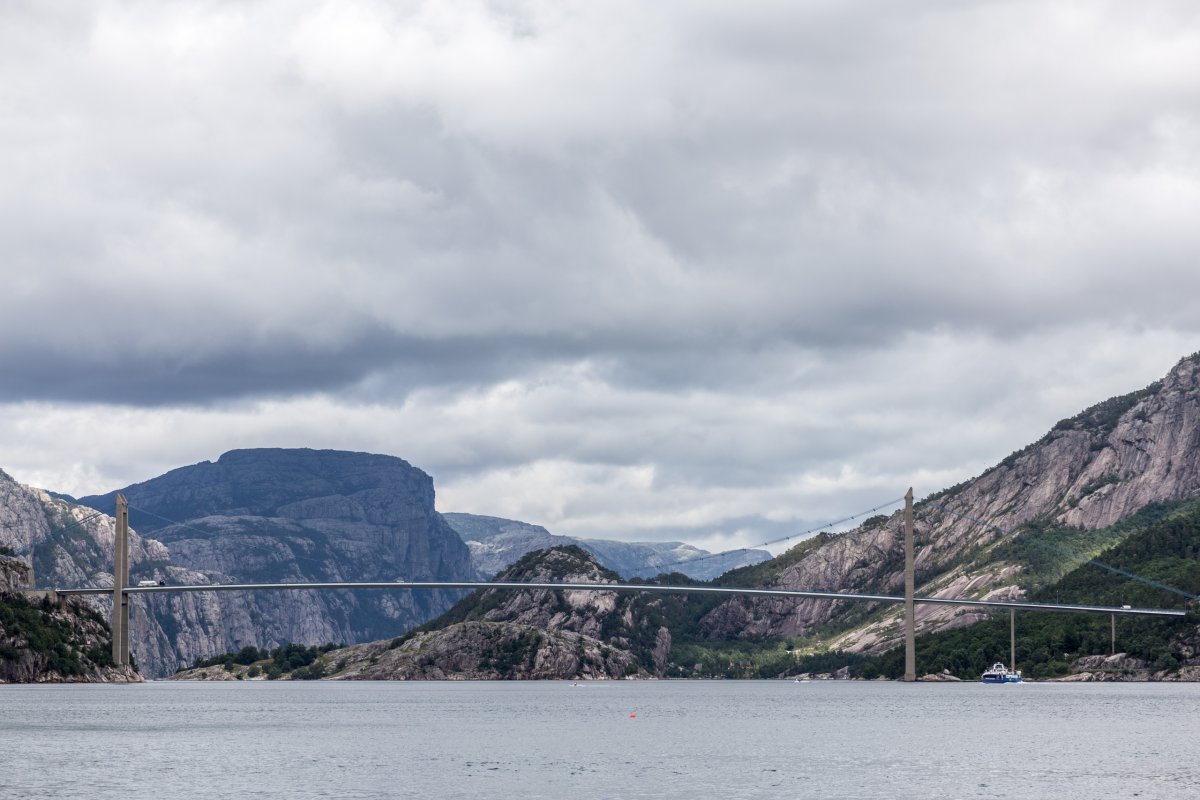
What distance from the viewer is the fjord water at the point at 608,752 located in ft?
241

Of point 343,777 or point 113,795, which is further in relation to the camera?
point 343,777

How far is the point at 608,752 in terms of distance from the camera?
97.2m

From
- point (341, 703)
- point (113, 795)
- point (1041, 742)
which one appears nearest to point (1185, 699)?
point (1041, 742)

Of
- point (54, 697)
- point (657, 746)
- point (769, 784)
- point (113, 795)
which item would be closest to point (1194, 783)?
point (769, 784)

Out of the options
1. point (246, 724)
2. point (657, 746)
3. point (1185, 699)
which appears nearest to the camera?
point (657, 746)

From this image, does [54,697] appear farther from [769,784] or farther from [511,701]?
[769,784]

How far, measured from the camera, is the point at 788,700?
198625mm

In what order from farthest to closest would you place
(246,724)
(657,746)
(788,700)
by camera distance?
(788,700)
(246,724)
(657,746)

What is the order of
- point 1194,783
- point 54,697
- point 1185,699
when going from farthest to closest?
1. point 54,697
2. point 1185,699
3. point 1194,783

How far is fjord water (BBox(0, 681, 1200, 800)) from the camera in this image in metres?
73.3

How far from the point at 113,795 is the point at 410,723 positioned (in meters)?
67.1

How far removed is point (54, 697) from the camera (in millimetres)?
186250

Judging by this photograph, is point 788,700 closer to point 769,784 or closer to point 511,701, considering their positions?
point 511,701

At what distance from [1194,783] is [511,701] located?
130821 mm
